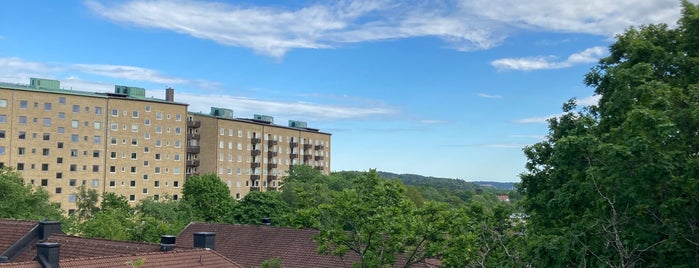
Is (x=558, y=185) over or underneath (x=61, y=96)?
underneath

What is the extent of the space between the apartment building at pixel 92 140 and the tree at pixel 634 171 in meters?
70.0

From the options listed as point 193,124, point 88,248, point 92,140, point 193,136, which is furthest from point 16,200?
point 193,124

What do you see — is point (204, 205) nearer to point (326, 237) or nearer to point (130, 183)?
point (130, 183)

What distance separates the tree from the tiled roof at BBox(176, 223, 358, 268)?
→ 14.0 metres

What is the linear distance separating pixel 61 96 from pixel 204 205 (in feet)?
76.6

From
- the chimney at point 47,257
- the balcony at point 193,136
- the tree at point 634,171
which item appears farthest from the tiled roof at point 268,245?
the balcony at point 193,136

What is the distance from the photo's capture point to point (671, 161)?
40.1 ft

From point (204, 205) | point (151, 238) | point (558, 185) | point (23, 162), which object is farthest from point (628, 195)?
point (23, 162)

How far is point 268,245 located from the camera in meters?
33.2

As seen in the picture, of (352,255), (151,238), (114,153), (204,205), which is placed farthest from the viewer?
(114,153)

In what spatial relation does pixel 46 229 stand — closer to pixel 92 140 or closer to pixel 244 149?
pixel 92 140

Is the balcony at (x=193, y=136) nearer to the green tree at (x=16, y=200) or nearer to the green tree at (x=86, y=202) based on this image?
the green tree at (x=86, y=202)

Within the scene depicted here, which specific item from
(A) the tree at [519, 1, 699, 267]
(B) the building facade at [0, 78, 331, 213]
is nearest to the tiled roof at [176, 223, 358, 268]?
(A) the tree at [519, 1, 699, 267]

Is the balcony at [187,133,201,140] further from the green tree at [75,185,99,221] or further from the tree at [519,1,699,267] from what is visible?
the tree at [519,1,699,267]
